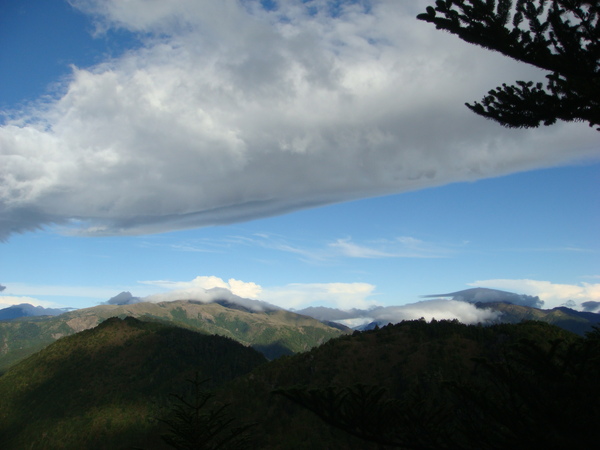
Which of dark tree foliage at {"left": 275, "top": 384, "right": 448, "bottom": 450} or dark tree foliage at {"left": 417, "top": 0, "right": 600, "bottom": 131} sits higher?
dark tree foliage at {"left": 417, "top": 0, "right": 600, "bottom": 131}

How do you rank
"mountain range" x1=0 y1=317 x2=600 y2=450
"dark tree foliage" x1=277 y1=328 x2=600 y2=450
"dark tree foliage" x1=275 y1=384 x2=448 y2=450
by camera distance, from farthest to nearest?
"dark tree foliage" x1=275 y1=384 x2=448 y2=450
"mountain range" x1=0 y1=317 x2=600 y2=450
"dark tree foliage" x1=277 y1=328 x2=600 y2=450

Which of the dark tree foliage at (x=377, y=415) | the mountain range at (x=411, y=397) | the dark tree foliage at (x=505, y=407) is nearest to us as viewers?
the dark tree foliage at (x=505, y=407)

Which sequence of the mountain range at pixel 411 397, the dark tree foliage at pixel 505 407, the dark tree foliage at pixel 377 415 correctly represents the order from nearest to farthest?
the dark tree foliage at pixel 505 407, the mountain range at pixel 411 397, the dark tree foliage at pixel 377 415

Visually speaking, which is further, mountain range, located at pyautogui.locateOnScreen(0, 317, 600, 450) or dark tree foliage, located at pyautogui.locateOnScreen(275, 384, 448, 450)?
dark tree foliage, located at pyautogui.locateOnScreen(275, 384, 448, 450)

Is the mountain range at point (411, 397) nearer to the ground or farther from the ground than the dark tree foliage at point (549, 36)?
nearer to the ground

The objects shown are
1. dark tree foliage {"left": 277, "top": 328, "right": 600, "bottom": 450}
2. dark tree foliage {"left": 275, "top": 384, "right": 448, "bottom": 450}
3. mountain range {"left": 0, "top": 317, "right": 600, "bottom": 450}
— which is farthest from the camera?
dark tree foliage {"left": 275, "top": 384, "right": 448, "bottom": 450}

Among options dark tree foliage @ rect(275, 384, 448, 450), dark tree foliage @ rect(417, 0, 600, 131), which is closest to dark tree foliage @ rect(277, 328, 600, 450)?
dark tree foliage @ rect(275, 384, 448, 450)

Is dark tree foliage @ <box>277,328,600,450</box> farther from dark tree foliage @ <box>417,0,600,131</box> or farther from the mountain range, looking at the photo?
dark tree foliage @ <box>417,0,600,131</box>

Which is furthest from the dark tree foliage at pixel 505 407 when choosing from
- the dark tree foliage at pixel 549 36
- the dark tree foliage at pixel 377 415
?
the dark tree foliage at pixel 549 36

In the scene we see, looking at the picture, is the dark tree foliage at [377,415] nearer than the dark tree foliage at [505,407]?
No

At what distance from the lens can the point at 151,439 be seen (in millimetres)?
181250

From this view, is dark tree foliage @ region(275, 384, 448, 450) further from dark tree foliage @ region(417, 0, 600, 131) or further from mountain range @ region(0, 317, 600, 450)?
dark tree foliage @ region(417, 0, 600, 131)

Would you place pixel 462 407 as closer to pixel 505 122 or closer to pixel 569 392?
pixel 569 392

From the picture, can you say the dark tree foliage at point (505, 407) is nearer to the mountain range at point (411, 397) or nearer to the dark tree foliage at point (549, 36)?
the mountain range at point (411, 397)
